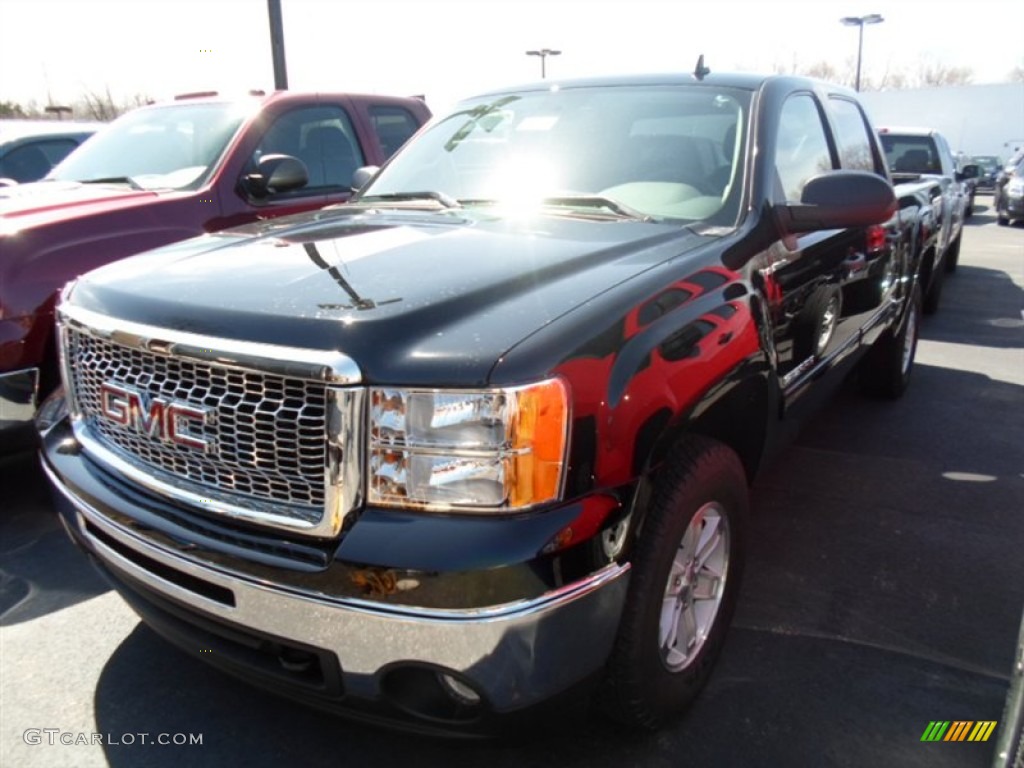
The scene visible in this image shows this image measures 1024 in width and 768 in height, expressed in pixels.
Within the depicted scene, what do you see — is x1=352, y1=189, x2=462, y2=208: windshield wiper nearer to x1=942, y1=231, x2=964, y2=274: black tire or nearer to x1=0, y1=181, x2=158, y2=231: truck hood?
x1=0, y1=181, x2=158, y2=231: truck hood

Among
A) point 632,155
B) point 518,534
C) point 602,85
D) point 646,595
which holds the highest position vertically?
point 602,85

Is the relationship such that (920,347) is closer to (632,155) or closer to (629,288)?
(632,155)

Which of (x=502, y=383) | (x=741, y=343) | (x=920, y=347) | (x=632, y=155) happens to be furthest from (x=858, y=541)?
(x=920, y=347)

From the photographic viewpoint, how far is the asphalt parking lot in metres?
2.36

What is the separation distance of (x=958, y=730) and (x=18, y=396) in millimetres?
3637

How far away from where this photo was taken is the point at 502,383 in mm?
1750

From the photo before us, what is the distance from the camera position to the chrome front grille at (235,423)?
182cm

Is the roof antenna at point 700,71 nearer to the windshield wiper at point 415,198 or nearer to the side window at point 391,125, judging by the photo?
the windshield wiper at point 415,198

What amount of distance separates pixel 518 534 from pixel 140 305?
1148 mm

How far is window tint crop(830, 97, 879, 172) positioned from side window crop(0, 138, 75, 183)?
22.6ft

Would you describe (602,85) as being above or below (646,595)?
above

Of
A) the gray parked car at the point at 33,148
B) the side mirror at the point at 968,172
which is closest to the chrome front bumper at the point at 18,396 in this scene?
the gray parked car at the point at 33,148

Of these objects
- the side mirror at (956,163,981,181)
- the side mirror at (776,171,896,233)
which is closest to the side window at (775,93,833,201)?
the side mirror at (776,171,896,233)

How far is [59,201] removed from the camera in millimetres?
4293
